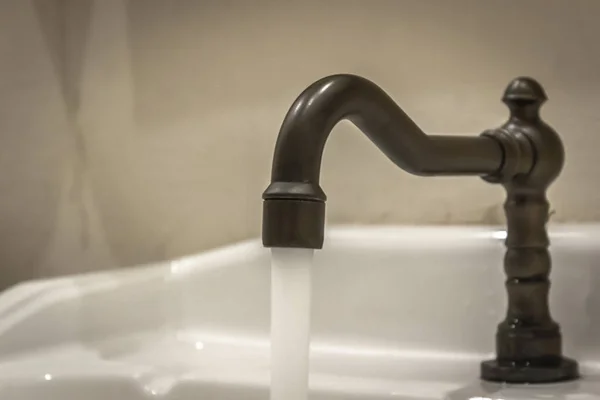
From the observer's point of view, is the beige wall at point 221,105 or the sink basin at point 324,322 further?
the beige wall at point 221,105

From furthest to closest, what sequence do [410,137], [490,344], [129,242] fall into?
[129,242]
[490,344]
[410,137]

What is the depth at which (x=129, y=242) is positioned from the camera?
78 cm

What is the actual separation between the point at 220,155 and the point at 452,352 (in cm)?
30

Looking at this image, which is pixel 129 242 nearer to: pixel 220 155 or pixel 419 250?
pixel 220 155

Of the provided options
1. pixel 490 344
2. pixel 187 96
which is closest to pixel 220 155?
pixel 187 96

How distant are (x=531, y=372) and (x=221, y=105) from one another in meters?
0.40

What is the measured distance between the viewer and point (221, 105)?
0.74m

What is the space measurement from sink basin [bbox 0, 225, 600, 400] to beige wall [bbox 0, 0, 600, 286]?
0.22ft

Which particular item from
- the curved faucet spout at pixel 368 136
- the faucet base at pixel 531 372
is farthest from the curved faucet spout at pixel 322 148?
the faucet base at pixel 531 372

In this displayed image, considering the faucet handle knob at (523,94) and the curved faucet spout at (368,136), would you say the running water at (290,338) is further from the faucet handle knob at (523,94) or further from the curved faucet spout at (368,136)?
the faucet handle knob at (523,94)

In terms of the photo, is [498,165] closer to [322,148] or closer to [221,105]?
[322,148]

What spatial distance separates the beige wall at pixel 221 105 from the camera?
62 centimetres

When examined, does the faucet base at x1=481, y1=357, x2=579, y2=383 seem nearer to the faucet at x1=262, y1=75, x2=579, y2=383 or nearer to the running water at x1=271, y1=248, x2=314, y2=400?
the faucet at x1=262, y1=75, x2=579, y2=383

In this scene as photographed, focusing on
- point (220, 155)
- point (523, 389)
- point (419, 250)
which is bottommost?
point (523, 389)
